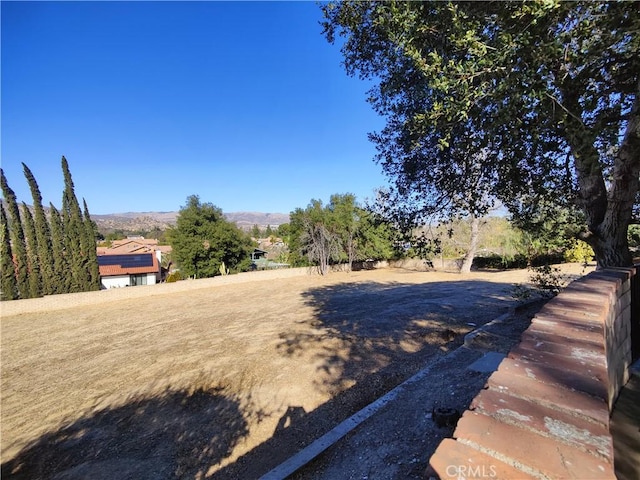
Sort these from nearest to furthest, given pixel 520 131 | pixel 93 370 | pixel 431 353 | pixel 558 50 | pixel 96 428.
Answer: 1. pixel 558 50
2. pixel 520 131
3. pixel 96 428
4. pixel 431 353
5. pixel 93 370

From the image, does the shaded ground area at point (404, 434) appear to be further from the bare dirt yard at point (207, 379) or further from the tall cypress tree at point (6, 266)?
the tall cypress tree at point (6, 266)

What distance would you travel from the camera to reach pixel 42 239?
1655cm

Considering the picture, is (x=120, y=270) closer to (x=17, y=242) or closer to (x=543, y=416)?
(x=17, y=242)

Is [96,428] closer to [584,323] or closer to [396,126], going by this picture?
[584,323]

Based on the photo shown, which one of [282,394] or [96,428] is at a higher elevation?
[282,394]

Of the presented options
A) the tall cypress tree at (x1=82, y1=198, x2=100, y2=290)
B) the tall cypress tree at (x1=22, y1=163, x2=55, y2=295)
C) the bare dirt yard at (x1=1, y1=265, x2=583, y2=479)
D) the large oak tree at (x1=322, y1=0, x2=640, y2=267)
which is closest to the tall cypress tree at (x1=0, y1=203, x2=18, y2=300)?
the tall cypress tree at (x1=22, y1=163, x2=55, y2=295)

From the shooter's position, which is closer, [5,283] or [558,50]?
[558,50]

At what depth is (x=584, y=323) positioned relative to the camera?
1.70m

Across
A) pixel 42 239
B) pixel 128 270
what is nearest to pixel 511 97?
pixel 42 239

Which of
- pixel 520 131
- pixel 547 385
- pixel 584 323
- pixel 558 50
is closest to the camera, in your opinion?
pixel 547 385

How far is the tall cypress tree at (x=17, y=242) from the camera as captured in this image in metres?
15.5

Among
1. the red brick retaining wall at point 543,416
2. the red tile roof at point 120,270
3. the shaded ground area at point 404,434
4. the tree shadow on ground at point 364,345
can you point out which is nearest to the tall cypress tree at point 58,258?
the red tile roof at point 120,270

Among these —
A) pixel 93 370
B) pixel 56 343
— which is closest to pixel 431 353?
pixel 93 370

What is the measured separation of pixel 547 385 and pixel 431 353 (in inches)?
178
